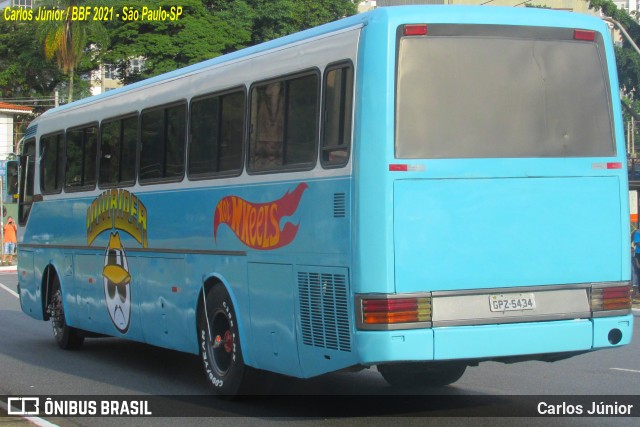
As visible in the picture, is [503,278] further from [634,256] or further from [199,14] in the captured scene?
[199,14]

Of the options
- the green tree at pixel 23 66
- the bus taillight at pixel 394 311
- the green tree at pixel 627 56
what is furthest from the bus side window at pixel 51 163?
the green tree at pixel 23 66

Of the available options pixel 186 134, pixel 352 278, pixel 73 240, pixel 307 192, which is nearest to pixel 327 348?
pixel 352 278

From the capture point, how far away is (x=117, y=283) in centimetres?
1370

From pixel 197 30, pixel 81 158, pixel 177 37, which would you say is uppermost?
pixel 197 30

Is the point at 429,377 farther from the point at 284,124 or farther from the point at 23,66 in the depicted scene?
the point at 23,66

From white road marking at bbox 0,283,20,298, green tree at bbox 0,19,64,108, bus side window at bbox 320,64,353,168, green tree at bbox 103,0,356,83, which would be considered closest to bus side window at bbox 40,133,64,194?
bus side window at bbox 320,64,353,168

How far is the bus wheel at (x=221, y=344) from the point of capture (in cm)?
1055

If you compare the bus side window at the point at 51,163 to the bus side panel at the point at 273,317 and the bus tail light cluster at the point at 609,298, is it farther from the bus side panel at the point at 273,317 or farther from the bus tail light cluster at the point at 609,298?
the bus tail light cluster at the point at 609,298

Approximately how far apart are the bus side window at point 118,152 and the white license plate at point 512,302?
585 cm

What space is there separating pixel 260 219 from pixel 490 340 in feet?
8.38

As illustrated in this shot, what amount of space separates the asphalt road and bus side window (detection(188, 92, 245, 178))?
6.85ft

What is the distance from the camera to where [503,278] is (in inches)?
338

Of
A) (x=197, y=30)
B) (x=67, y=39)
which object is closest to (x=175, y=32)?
(x=197, y=30)

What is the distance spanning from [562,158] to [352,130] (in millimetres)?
1715
